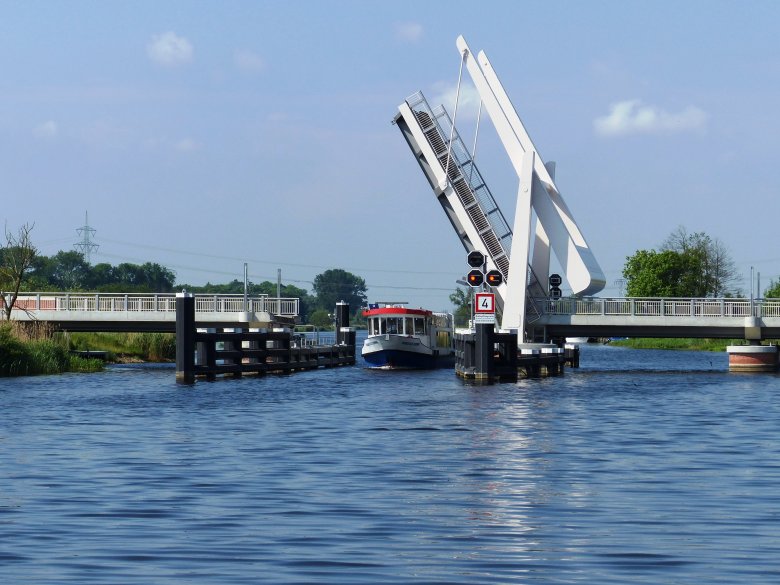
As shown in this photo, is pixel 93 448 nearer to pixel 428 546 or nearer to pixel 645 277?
pixel 428 546

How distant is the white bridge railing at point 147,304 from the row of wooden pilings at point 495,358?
1041cm

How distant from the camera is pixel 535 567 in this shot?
10.7m

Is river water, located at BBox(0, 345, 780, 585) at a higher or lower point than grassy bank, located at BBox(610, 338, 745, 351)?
lower

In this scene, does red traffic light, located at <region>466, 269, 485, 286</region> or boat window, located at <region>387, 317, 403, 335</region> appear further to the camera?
boat window, located at <region>387, 317, 403, 335</region>

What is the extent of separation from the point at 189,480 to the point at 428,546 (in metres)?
5.71

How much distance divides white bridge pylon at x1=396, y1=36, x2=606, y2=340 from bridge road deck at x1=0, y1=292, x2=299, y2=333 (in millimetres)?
10271

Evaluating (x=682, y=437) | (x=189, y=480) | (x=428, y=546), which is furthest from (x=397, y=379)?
(x=428, y=546)

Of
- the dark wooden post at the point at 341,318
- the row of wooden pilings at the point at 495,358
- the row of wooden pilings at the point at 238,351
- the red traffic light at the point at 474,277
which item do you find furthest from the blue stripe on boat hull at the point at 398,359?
the red traffic light at the point at 474,277

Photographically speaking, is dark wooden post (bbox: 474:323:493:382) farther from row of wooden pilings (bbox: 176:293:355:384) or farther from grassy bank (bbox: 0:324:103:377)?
grassy bank (bbox: 0:324:103:377)

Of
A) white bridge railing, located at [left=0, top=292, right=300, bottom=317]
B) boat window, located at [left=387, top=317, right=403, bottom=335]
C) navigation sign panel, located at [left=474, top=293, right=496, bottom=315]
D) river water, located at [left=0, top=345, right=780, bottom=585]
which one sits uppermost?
white bridge railing, located at [left=0, top=292, right=300, bottom=317]

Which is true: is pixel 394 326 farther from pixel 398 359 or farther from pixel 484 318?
pixel 484 318

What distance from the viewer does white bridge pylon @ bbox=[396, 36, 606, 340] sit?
46.1 m

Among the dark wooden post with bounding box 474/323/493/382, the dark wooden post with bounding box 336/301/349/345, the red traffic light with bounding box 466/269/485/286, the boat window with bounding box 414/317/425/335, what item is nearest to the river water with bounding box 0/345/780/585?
the red traffic light with bounding box 466/269/485/286

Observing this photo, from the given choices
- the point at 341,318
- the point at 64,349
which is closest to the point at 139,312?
the point at 64,349
